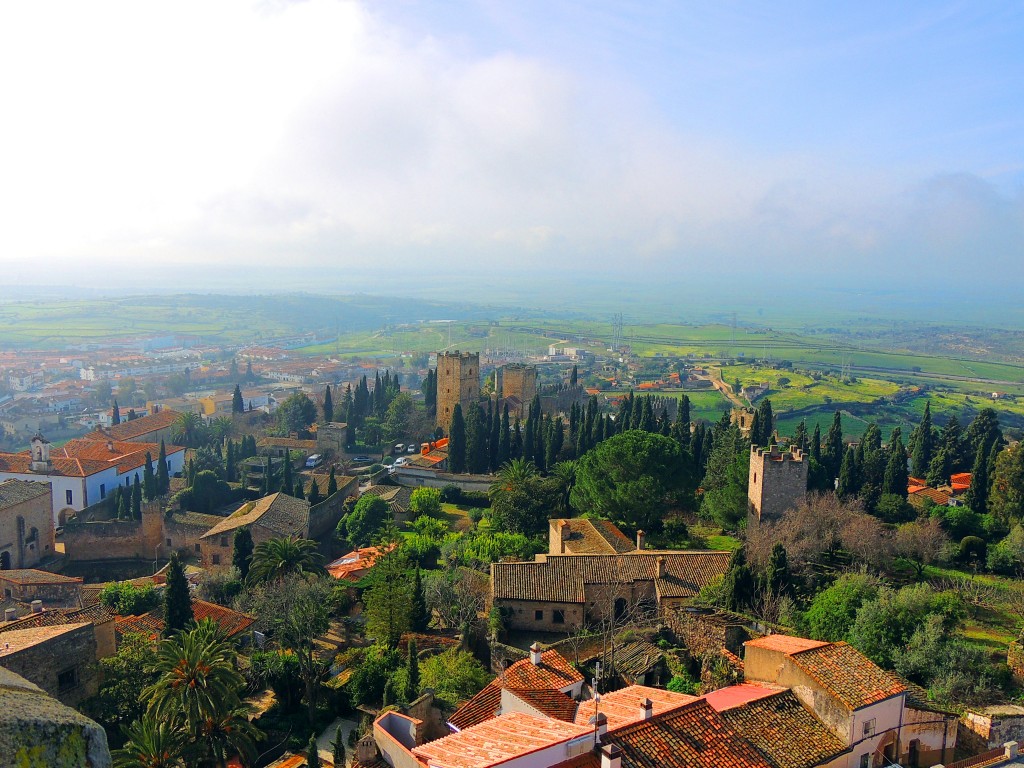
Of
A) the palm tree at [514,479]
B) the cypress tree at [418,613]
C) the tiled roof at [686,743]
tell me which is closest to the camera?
the tiled roof at [686,743]

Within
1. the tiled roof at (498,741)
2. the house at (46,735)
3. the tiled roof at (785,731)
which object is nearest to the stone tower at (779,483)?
the tiled roof at (785,731)

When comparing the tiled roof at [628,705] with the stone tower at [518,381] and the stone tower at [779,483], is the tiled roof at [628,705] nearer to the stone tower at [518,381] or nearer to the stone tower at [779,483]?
the stone tower at [779,483]

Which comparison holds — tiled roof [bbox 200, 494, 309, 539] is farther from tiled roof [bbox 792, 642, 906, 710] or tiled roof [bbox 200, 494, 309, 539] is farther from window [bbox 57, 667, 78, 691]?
tiled roof [bbox 792, 642, 906, 710]

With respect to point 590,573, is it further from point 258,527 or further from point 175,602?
point 258,527

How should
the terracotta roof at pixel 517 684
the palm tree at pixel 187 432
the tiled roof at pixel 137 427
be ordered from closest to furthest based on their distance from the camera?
the terracotta roof at pixel 517 684 → the tiled roof at pixel 137 427 → the palm tree at pixel 187 432

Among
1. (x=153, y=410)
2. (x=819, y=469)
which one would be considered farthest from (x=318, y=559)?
(x=153, y=410)

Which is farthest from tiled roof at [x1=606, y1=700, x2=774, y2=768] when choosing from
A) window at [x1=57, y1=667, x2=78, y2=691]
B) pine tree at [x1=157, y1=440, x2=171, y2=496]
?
pine tree at [x1=157, y1=440, x2=171, y2=496]
